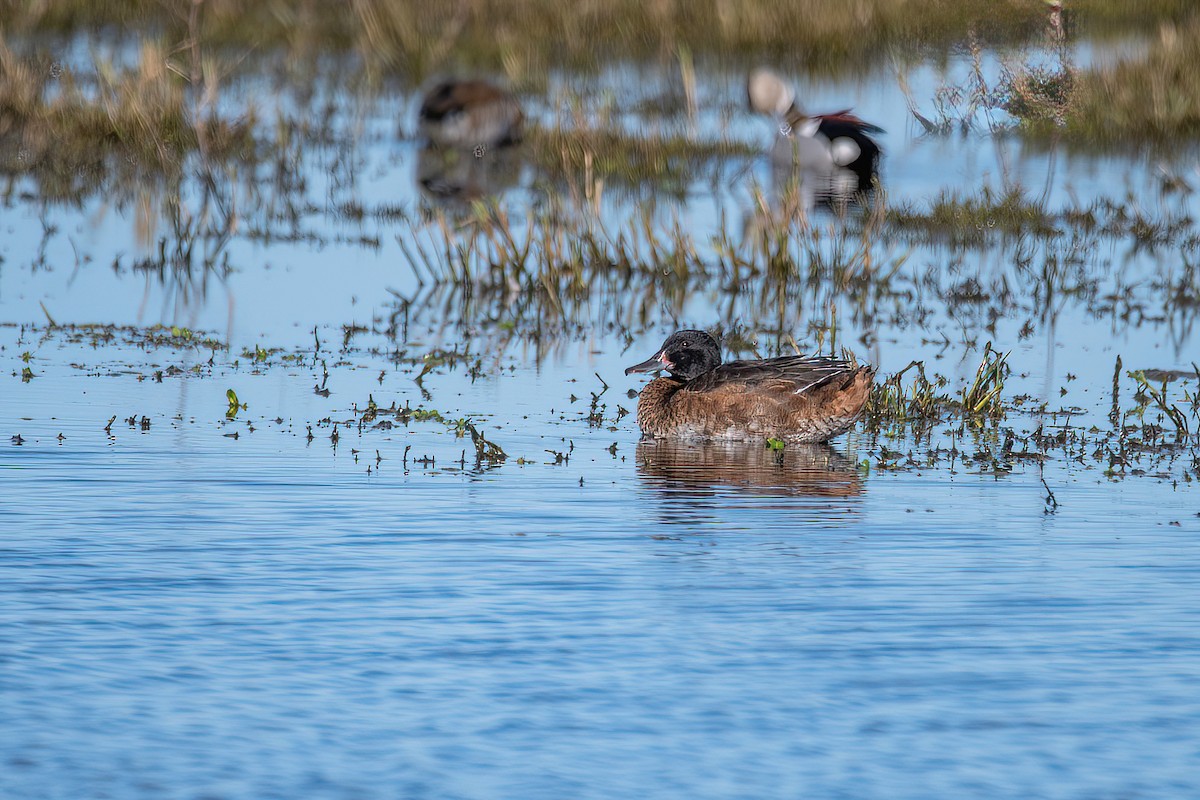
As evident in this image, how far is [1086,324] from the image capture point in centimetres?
1327

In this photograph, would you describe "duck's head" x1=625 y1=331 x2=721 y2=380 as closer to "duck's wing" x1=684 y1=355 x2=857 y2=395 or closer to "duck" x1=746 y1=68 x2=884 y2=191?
"duck's wing" x1=684 y1=355 x2=857 y2=395

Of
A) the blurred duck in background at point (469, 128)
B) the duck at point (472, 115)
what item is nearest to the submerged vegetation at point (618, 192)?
the blurred duck in background at point (469, 128)

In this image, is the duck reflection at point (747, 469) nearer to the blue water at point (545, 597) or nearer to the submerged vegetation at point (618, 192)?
the blue water at point (545, 597)

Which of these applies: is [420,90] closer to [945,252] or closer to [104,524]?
[945,252]

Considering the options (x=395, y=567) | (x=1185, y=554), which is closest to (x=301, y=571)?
(x=395, y=567)

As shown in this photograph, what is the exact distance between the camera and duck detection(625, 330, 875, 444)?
9633 millimetres

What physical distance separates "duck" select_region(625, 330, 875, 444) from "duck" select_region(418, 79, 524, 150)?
38.6ft

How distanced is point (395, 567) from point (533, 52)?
19.4m

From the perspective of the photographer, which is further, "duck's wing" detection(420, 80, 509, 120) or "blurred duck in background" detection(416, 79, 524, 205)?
"duck's wing" detection(420, 80, 509, 120)

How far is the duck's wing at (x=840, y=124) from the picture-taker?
63.5 feet

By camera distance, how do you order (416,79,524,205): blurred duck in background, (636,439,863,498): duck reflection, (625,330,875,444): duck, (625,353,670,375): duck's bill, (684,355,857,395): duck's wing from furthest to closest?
(416,79,524,205): blurred duck in background, (625,353,670,375): duck's bill, (684,355,857,395): duck's wing, (625,330,875,444): duck, (636,439,863,498): duck reflection

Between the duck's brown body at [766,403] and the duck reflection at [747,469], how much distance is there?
8 centimetres

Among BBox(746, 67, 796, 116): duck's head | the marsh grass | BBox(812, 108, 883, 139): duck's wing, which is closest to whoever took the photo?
BBox(812, 108, 883, 139): duck's wing

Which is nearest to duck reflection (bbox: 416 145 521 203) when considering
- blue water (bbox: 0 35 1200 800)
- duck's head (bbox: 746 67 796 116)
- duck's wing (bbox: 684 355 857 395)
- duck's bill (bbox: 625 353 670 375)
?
duck's head (bbox: 746 67 796 116)
